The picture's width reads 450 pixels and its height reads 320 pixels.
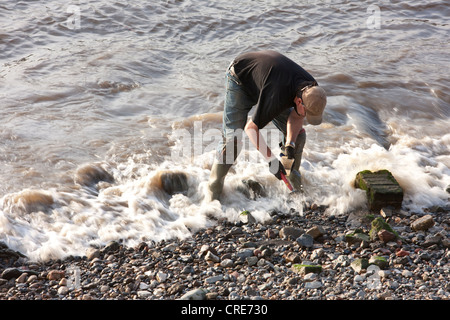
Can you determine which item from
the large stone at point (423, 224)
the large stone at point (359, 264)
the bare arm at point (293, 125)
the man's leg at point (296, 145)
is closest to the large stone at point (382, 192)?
the large stone at point (423, 224)

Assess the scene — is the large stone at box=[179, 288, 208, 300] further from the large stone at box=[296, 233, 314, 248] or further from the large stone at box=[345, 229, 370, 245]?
the large stone at box=[345, 229, 370, 245]

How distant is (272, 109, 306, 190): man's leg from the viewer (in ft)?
17.8

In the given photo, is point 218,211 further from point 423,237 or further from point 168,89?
point 168,89

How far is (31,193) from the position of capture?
19.1 feet

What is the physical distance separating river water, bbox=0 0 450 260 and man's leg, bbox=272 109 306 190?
280mm

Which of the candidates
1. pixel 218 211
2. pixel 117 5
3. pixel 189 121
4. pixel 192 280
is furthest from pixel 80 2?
pixel 192 280

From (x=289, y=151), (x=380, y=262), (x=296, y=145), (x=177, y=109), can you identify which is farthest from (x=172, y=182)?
(x=380, y=262)

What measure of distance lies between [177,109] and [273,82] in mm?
4157

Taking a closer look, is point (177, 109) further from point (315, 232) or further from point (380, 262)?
point (380, 262)

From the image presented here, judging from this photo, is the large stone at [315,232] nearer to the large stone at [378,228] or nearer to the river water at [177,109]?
the large stone at [378,228]

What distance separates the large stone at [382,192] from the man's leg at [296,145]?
2.54 feet

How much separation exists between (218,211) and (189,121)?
2.81 metres

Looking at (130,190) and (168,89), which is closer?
(130,190)
